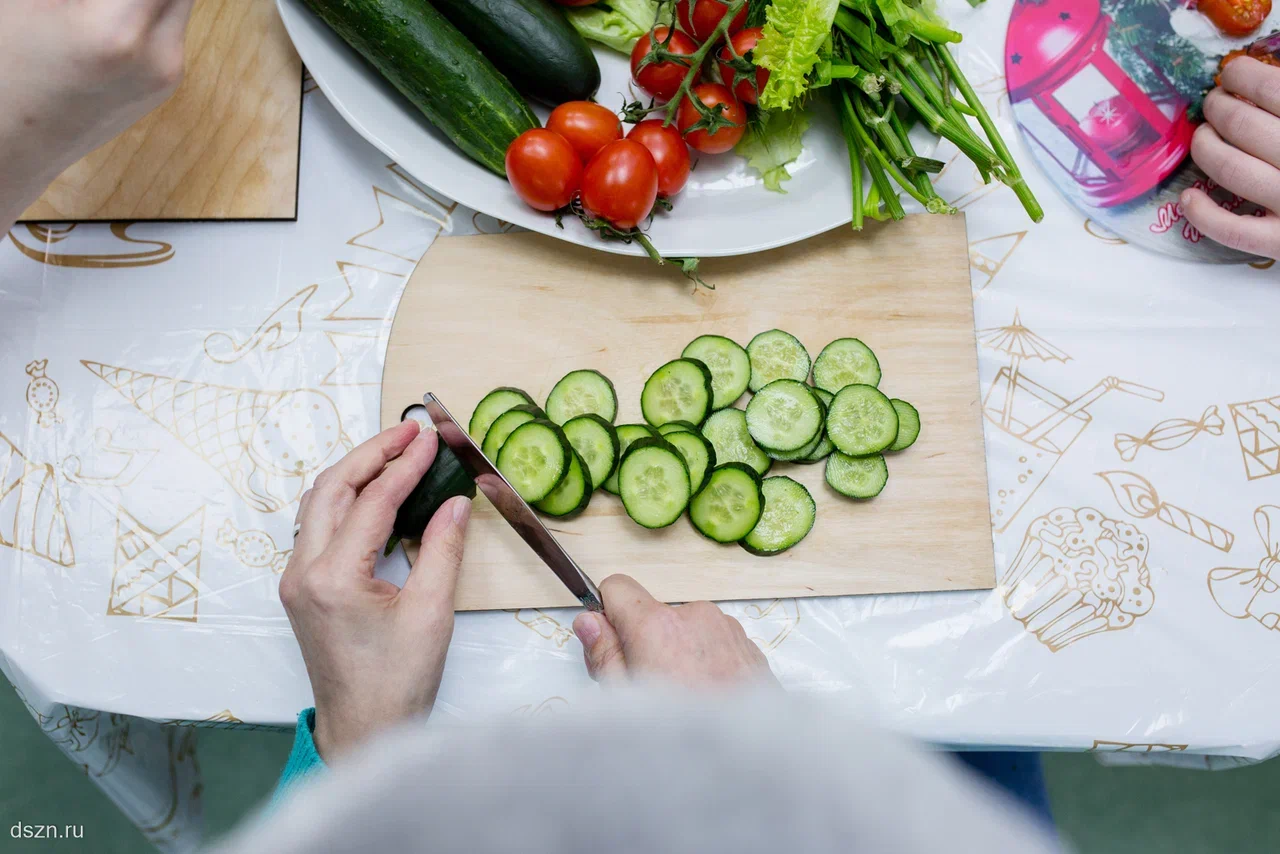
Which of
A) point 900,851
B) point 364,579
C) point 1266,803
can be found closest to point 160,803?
point 364,579

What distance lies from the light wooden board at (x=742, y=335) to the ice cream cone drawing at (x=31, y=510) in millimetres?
658

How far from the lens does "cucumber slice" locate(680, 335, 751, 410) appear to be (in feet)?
5.34

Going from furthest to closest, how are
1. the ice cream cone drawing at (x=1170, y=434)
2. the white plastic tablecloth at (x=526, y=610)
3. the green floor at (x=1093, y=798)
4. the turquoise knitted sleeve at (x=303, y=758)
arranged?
the green floor at (x=1093, y=798), the ice cream cone drawing at (x=1170, y=434), the white plastic tablecloth at (x=526, y=610), the turquoise knitted sleeve at (x=303, y=758)

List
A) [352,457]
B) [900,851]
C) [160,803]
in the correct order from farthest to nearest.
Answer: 1. [160,803]
2. [352,457]
3. [900,851]

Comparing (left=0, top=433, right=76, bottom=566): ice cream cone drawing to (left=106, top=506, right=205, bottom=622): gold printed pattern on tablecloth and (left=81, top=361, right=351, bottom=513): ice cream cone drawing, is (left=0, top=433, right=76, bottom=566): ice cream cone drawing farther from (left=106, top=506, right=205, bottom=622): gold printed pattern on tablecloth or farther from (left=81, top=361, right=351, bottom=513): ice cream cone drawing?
(left=81, top=361, right=351, bottom=513): ice cream cone drawing

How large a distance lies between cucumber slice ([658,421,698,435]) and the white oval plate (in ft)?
1.09

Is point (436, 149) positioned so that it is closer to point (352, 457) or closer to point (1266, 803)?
point (352, 457)

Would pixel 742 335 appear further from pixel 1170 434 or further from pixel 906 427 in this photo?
pixel 1170 434

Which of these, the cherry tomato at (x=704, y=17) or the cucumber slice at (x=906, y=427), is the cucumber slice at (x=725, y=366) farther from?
the cherry tomato at (x=704, y=17)

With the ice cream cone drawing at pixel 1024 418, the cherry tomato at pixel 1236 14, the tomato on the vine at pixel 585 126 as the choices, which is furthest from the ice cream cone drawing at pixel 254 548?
the cherry tomato at pixel 1236 14

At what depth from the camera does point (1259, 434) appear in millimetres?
1632

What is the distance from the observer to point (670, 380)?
1.61 m

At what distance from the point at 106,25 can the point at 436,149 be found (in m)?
0.58

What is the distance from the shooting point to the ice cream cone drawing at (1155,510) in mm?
1598
